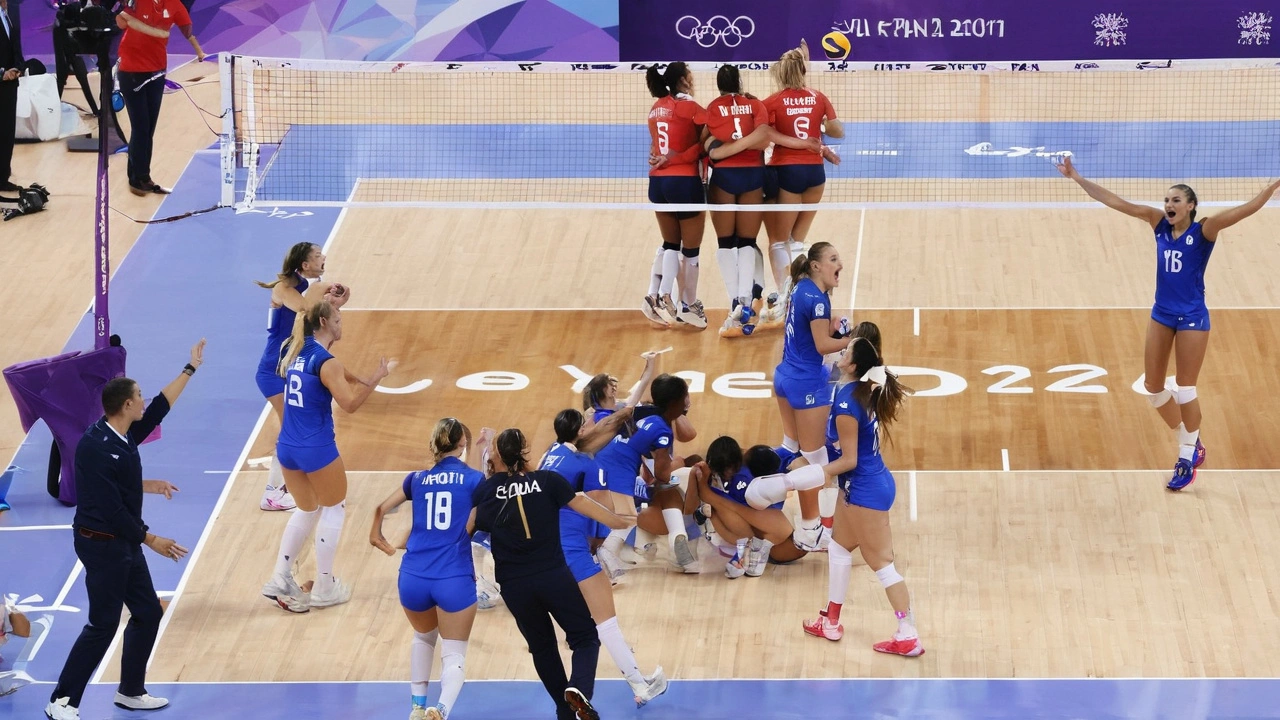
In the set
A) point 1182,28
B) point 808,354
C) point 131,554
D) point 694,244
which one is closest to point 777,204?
point 694,244

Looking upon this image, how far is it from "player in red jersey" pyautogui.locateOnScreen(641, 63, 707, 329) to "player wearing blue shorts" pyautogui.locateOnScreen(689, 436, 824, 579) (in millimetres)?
3884

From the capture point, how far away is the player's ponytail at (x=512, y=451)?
890 centimetres

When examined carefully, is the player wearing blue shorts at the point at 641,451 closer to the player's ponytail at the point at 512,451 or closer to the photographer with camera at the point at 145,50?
the player's ponytail at the point at 512,451

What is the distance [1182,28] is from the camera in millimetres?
20406

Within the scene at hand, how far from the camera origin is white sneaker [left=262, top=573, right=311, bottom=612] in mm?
10883

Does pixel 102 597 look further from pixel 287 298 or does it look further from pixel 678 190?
pixel 678 190

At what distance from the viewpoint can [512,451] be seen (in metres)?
8.90

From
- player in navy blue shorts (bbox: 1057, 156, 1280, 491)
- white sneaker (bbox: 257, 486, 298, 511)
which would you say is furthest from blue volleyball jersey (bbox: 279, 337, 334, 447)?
player in navy blue shorts (bbox: 1057, 156, 1280, 491)

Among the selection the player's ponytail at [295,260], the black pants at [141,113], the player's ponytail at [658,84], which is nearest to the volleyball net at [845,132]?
the black pants at [141,113]

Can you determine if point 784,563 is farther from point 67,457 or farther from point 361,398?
point 67,457

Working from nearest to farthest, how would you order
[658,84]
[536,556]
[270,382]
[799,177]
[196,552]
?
1. [536,556]
2. [270,382]
3. [196,552]
4. [658,84]
5. [799,177]

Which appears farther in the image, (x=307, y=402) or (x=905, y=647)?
(x=307, y=402)

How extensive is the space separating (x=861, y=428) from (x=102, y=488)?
439 centimetres

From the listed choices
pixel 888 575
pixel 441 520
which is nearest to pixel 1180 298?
pixel 888 575
